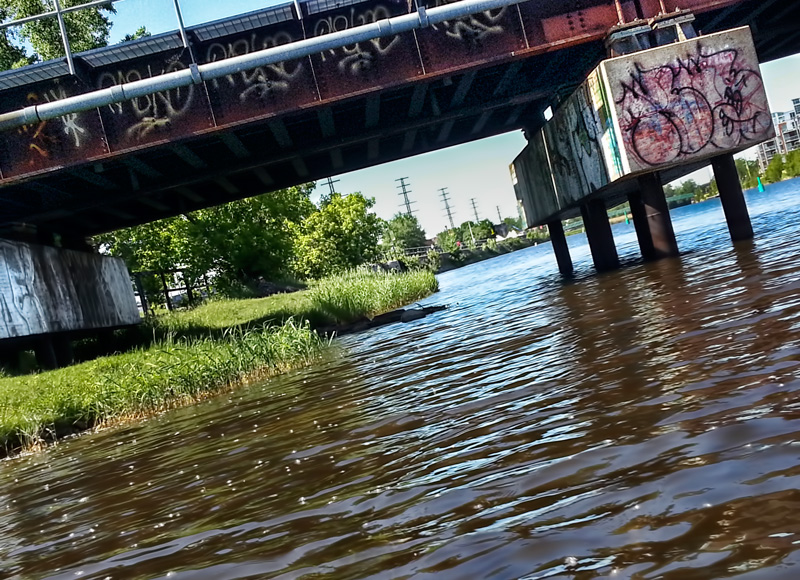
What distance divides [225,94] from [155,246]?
77.5ft

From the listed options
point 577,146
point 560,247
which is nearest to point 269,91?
point 577,146

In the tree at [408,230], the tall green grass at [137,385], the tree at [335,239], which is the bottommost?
the tall green grass at [137,385]

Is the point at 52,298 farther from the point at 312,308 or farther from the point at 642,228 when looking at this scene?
the point at 642,228

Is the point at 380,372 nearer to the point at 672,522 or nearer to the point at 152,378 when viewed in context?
the point at 152,378

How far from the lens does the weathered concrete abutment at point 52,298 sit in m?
20.4

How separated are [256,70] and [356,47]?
256 cm

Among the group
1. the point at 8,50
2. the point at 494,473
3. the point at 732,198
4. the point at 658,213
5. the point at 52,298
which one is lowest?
the point at 494,473

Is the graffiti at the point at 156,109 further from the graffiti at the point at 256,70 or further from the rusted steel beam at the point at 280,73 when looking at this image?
the graffiti at the point at 256,70

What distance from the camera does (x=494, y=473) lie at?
187 inches

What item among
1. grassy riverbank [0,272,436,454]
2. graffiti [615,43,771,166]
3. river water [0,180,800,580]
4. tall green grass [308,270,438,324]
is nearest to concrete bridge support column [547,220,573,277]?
tall green grass [308,270,438,324]

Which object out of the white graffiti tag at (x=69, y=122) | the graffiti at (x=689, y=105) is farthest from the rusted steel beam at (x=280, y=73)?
the graffiti at (x=689, y=105)

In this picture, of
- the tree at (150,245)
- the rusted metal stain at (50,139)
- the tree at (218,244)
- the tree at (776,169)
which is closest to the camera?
the rusted metal stain at (50,139)

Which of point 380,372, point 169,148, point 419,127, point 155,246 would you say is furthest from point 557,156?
point 155,246

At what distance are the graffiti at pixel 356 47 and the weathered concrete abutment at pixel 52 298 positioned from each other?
1041cm
